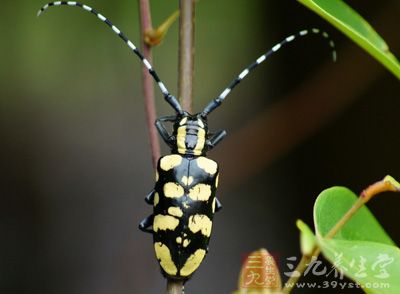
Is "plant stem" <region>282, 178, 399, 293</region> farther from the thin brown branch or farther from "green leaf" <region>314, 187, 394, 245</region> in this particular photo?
the thin brown branch

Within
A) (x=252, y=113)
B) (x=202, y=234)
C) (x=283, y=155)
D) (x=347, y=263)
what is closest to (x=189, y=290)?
(x=283, y=155)

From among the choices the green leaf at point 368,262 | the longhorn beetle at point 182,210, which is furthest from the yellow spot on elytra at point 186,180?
the green leaf at point 368,262

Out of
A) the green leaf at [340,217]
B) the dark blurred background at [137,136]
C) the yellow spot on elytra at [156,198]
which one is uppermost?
the dark blurred background at [137,136]

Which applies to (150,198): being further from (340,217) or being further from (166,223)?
(340,217)

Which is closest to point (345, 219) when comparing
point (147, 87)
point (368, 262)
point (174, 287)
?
point (368, 262)

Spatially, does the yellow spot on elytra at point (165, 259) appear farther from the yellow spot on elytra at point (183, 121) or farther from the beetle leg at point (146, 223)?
the yellow spot on elytra at point (183, 121)

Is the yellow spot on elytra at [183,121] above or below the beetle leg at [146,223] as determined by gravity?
above

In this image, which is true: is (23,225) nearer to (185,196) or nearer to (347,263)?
(185,196)
